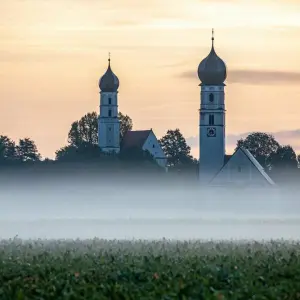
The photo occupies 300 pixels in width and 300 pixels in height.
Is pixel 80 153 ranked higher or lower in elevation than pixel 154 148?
lower

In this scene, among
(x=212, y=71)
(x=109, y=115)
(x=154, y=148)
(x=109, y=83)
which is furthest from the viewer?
(x=109, y=83)

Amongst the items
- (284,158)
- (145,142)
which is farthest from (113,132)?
(284,158)

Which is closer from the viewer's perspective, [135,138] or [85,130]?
[135,138]

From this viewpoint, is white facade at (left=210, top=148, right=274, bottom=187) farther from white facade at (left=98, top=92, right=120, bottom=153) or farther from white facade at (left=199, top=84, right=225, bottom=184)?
white facade at (left=98, top=92, right=120, bottom=153)

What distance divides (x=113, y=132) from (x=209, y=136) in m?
34.6

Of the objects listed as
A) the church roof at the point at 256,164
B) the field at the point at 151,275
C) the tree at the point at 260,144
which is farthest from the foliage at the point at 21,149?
the field at the point at 151,275

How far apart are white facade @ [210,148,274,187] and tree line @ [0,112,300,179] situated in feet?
53.1

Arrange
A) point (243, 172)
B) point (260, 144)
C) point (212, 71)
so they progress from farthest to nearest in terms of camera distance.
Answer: point (260, 144) → point (212, 71) → point (243, 172)

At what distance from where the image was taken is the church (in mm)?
142375

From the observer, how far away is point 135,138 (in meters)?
188

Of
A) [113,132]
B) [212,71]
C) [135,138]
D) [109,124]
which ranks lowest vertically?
[135,138]

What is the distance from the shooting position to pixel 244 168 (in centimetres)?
14175

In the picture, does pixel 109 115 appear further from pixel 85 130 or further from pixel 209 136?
pixel 209 136

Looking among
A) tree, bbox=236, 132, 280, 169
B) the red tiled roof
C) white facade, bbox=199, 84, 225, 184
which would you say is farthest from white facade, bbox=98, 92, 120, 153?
white facade, bbox=199, 84, 225, 184
